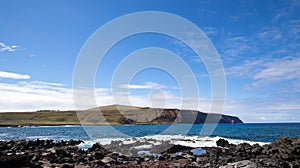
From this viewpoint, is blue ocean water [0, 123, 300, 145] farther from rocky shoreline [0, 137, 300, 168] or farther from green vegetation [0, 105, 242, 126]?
green vegetation [0, 105, 242, 126]

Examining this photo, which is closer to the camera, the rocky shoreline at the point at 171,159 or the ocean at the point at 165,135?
the rocky shoreline at the point at 171,159

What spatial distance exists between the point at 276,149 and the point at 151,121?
171073 mm

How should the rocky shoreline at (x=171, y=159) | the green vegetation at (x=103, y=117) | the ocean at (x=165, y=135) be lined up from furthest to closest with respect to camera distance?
the green vegetation at (x=103, y=117)
the ocean at (x=165, y=135)
the rocky shoreline at (x=171, y=159)

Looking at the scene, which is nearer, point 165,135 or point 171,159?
point 171,159

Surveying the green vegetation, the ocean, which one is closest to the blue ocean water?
the ocean

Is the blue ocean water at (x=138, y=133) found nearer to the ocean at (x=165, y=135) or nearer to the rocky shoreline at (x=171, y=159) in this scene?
the ocean at (x=165, y=135)

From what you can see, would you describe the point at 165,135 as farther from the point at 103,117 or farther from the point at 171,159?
the point at 103,117

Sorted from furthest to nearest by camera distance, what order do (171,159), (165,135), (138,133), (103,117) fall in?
(103,117), (138,133), (165,135), (171,159)

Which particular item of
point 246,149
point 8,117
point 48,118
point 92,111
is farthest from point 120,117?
point 246,149

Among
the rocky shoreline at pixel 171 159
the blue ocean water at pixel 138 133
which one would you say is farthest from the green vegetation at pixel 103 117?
the rocky shoreline at pixel 171 159

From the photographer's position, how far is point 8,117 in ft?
556

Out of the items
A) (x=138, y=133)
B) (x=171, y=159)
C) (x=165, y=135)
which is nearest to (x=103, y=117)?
(x=138, y=133)

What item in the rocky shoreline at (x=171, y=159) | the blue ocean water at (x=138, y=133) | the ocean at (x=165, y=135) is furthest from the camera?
the blue ocean water at (x=138, y=133)

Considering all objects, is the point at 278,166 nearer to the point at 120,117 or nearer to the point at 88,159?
the point at 88,159
